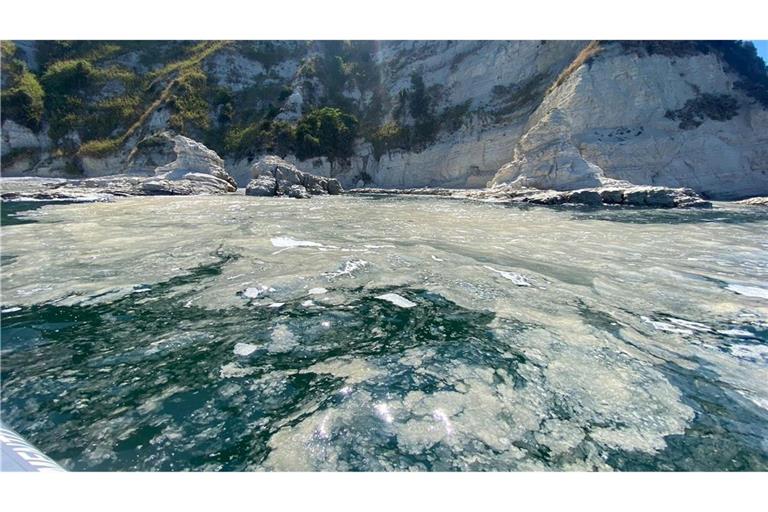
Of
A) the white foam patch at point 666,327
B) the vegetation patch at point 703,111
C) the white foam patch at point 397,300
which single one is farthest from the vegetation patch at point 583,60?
the white foam patch at point 397,300

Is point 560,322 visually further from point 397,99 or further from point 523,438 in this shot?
point 397,99

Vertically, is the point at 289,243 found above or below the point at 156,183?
below

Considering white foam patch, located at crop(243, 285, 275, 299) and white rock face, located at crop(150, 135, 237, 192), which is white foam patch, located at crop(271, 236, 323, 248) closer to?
white foam patch, located at crop(243, 285, 275, 299)

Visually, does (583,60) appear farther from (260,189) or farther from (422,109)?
(260,189)

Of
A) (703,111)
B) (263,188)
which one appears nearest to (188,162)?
(263,188)

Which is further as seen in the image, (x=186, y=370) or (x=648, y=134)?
(x=648, y=134)

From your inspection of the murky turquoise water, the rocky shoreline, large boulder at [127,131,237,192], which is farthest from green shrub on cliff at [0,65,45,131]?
the murky turquoise water

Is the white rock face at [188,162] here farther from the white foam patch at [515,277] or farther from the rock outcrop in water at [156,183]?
the white foam patch at [515,277]
